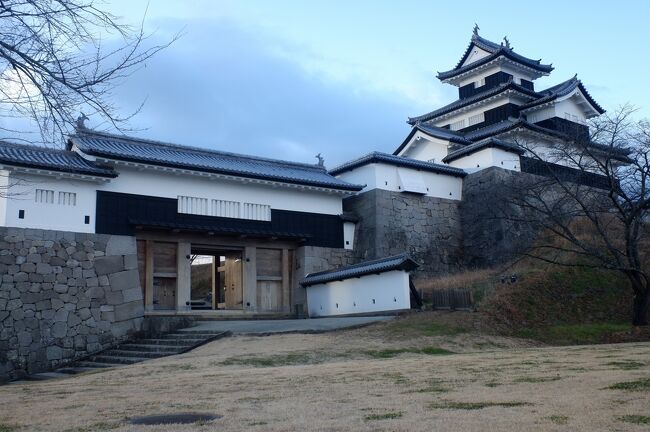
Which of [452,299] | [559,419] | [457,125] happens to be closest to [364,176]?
[452,299]

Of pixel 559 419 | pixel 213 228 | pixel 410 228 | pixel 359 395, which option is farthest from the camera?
pixel 410 228

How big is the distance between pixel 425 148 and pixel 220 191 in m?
14.7

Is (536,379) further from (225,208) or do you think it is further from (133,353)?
(225,208)

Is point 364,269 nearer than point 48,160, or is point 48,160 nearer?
point 48,160

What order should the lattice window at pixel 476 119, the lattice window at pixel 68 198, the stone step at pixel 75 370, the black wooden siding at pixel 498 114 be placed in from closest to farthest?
1. the stone step at pixel 75 370
2. the lattice window at pixel 68 198
3. the black wooden siding at pixel 498 114
4. the lattice window at pixel 476 119

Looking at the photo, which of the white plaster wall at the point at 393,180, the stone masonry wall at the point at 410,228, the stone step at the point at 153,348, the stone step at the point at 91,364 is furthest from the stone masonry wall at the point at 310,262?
the stone step at the point at 91,364

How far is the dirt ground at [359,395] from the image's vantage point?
641 centimetres

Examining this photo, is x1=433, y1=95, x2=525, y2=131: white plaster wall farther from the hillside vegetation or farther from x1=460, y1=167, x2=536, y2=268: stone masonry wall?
the hillside vegetation

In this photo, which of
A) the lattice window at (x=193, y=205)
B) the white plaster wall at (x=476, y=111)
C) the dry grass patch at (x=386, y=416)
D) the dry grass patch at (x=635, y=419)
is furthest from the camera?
the white plaster wall at (x=476, y=111)

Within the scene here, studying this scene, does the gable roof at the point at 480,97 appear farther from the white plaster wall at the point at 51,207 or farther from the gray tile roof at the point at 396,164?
the white plaster wall at the point at 51,207

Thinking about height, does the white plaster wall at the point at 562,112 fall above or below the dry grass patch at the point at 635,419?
above

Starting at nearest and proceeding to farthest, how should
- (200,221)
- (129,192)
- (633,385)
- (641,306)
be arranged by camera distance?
(633,385)
(641,306)
(129,192)
(200,221)

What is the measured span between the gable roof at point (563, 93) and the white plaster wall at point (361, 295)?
17.4 m

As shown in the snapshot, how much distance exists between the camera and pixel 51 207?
21.2 meters
